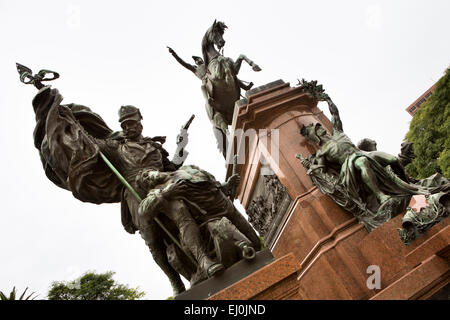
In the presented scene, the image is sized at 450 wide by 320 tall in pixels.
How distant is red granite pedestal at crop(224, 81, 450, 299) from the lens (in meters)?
3.38

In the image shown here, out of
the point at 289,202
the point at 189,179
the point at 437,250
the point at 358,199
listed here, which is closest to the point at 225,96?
the point at 289,202

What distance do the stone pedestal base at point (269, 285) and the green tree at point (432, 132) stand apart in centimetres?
1907

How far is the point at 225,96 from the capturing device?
27.3ft

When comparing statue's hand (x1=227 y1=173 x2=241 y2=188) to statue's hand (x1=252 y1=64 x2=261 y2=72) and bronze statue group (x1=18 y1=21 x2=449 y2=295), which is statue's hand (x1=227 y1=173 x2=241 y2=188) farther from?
statue's hand (x1=252 y1=64 x2=261 y2=72)

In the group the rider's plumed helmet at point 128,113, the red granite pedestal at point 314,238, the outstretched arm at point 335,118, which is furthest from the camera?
the outstretched arm at point 335,118

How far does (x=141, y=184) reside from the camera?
362cm

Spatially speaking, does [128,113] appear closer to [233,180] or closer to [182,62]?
[233,180]

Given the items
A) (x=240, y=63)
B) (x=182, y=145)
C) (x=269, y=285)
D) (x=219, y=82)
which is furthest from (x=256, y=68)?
(x=269, y=285)

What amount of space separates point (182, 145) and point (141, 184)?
1.16 meters

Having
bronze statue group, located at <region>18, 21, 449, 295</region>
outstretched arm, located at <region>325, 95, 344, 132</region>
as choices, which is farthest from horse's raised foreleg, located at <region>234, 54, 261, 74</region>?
bronze statue group, located at <region>18, 21, 449, 295</region>

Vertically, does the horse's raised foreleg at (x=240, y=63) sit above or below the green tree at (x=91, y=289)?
below

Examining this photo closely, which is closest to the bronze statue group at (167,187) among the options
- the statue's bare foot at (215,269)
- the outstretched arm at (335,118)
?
the statue's bare foot at (215,269)

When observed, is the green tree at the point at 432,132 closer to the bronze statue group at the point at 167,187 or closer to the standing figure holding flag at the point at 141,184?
the bronze statue group at the point at 167,187

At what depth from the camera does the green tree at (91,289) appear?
23.9m
